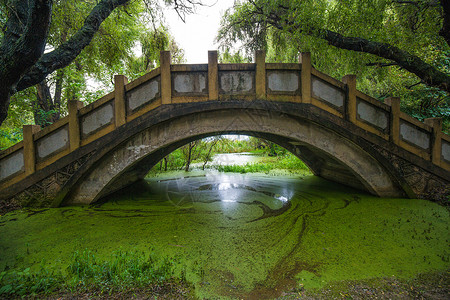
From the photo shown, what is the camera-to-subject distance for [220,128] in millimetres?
4293

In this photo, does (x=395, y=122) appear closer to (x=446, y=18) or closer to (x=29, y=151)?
(x=446, y=18)

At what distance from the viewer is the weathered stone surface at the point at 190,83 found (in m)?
4.14

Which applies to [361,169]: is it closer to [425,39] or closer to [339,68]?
[339,68]

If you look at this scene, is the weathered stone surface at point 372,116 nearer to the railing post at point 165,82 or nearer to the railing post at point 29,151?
the railing post at point 165,82

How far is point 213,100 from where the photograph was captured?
412cm

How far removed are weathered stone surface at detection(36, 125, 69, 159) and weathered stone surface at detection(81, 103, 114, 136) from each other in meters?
0.34

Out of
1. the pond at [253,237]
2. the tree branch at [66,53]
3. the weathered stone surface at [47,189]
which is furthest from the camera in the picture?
the weathered stone surface at [47,189]

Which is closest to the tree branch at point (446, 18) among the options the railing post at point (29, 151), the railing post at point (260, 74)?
the railing post at point (260, 74)

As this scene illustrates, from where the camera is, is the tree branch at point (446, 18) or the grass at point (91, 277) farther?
the tree branch at point (446, 18)

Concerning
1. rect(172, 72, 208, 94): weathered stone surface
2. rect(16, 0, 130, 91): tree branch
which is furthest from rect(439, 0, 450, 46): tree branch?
rect(16, 0, 130, 91): tree branch

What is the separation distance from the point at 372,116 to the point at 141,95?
474 cm

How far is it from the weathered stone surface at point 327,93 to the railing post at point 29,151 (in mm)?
5612

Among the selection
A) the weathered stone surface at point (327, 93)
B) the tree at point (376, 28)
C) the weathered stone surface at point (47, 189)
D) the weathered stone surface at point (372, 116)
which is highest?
the tree at point (376, 28)

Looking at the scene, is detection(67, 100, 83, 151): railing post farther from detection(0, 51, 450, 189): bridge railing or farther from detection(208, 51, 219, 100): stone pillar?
detection(208, 51, 219, 100): stone pillar
